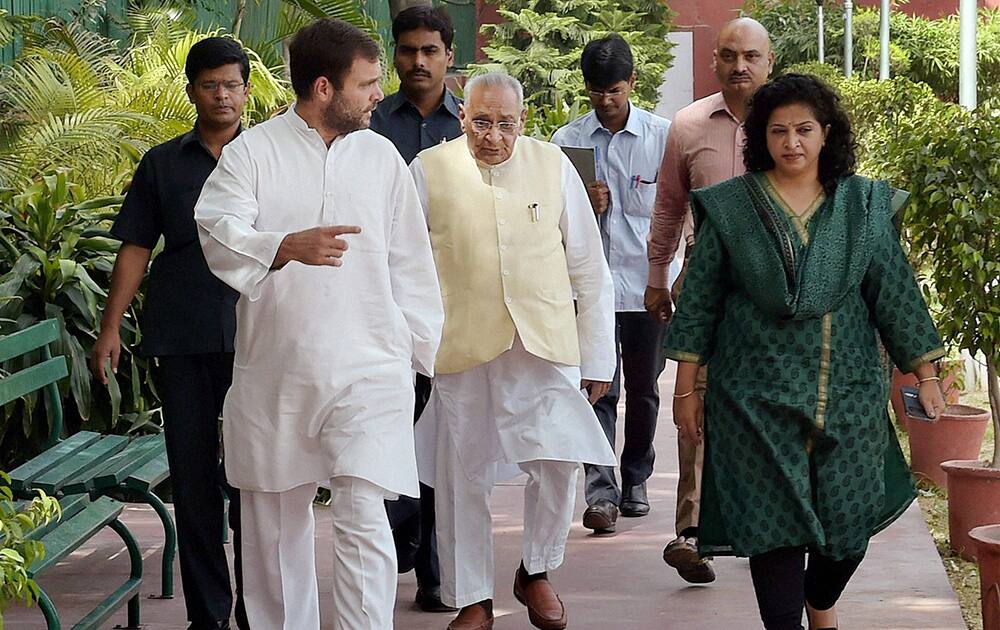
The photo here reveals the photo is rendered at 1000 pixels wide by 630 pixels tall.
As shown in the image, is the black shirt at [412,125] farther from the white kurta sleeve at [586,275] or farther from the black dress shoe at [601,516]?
the black dress shoe at [601,516]

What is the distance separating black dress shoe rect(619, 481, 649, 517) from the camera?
25.7 feet

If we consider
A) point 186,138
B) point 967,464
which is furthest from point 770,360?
point 967,464

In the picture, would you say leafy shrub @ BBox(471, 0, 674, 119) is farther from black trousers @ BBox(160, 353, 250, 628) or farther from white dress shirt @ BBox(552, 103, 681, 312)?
black trousers @ BBox(160, 353, 250, 628)

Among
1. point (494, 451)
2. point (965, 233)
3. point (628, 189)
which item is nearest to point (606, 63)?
point (628, 189)

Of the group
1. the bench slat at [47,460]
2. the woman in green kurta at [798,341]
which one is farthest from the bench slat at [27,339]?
the woman in green kurta at [798,341]

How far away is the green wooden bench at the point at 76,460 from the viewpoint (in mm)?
5504

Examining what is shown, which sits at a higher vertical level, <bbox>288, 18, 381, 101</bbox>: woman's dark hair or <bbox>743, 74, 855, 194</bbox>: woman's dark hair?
<bbox>288, 18, 381, 101</bbox>: woman's dark hair

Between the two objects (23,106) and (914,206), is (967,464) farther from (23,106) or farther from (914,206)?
(23,106)

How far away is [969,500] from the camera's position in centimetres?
697

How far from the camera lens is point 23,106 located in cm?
1099

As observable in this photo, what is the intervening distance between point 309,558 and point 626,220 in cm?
310

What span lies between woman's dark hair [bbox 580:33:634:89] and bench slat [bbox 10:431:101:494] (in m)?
2.70

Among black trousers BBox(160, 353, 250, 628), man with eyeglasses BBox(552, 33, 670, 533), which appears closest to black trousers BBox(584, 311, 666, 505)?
man with eyeglasses BBox(552, 33, 670, 533)

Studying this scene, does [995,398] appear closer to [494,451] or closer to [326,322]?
[494,451]
